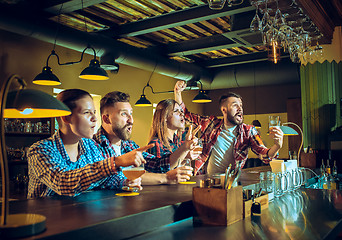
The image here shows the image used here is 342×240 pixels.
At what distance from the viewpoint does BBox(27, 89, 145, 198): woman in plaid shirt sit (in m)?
1.67

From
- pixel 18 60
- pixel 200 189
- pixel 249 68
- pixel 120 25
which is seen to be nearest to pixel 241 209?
pixel 200 189

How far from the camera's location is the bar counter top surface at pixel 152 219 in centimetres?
120

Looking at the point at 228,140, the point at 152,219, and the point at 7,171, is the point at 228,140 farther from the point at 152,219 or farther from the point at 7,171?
the point at 7,171

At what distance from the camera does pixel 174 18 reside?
17.6 feet

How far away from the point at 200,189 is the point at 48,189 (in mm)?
868

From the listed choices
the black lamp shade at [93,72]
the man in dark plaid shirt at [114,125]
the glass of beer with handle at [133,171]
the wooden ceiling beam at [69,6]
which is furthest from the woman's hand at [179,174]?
the wooden ceiling beam at [69,6]

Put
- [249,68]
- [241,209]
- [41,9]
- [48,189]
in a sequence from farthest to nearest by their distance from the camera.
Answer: [249,68] → [41,9] → [48,189] → [241,209]

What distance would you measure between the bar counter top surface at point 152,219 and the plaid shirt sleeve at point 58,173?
0.06m

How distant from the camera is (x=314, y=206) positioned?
2.12 metres

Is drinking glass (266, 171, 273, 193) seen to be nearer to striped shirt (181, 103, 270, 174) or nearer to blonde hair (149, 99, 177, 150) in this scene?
blonde hair (149, 99, 177, 150)

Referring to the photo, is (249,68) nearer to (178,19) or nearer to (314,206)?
(178,19)

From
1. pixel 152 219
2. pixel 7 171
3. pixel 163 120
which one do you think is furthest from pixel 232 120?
pixel 7 171

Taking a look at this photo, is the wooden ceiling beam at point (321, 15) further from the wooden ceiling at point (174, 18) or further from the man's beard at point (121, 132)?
the man's beard at point (121, 132)

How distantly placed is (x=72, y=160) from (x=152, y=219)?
81cm
